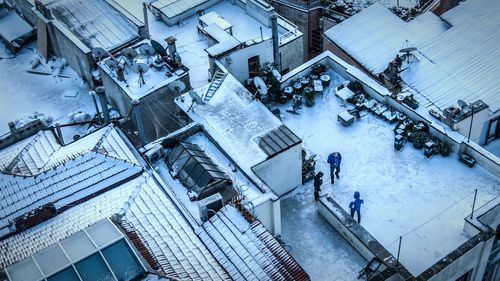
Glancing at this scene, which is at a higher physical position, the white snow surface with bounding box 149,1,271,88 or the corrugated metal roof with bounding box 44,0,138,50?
the corrugated metal roof with bounding box 44,0,138,50

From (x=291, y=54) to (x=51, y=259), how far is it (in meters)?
32.2

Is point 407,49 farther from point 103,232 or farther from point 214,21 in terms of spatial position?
point 103,232

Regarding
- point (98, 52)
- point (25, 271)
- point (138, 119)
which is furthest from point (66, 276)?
point (98, 52)

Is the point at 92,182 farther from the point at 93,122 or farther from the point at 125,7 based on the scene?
the point at 125,7

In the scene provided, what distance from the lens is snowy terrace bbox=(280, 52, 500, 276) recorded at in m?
46.2

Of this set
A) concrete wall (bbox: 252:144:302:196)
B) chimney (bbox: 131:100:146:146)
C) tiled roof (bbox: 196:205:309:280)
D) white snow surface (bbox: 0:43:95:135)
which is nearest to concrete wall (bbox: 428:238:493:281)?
tiled roof (bbox: 196:205:309:280)

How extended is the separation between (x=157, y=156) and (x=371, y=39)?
987 inches

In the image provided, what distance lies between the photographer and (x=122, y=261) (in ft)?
116

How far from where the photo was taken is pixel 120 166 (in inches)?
1759

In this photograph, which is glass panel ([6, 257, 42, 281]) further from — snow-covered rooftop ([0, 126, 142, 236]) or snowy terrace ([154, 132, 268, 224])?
snowy terrace ([154, 132, 268, 224])

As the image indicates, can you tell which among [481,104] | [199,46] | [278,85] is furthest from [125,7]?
[481,104]

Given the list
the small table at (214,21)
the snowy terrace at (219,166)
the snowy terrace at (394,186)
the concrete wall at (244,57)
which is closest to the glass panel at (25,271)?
the snowy terrace at (219,166)

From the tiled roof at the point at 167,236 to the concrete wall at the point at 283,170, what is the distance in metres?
6.83

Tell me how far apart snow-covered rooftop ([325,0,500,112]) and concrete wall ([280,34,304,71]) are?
13.8 ft
